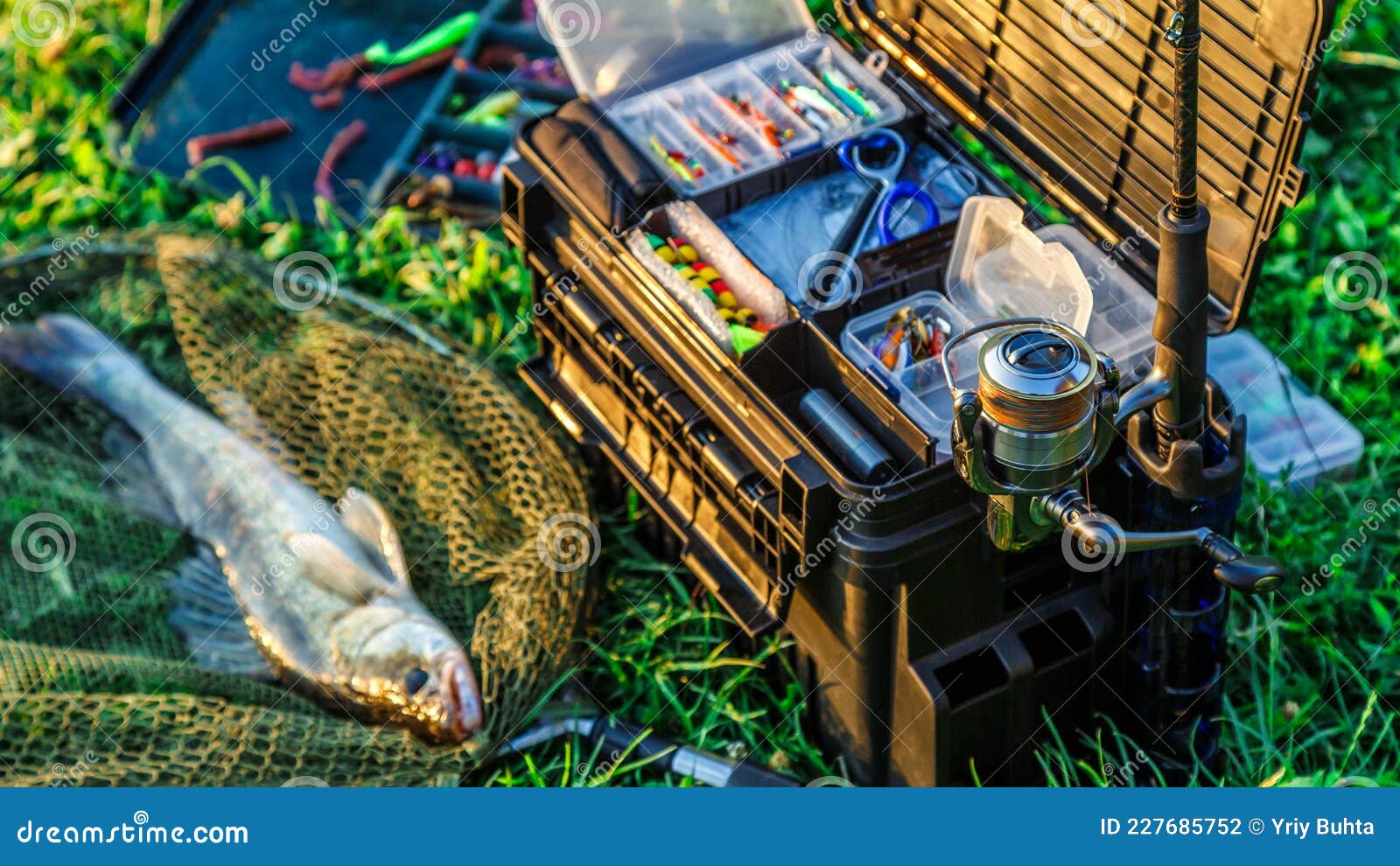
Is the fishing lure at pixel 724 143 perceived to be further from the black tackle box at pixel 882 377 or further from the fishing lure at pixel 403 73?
the fishing lure at pixel 403 73

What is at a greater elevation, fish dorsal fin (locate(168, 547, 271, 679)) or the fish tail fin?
the fish tail fin

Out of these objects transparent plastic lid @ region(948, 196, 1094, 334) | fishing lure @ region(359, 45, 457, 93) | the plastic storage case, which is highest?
fishing lure @ region(359, 45, 457, 93)

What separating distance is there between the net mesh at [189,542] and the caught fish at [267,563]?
58 mm

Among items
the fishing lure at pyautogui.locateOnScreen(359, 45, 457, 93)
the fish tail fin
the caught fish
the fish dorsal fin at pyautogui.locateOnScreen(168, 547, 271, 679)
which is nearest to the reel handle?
the caught fish

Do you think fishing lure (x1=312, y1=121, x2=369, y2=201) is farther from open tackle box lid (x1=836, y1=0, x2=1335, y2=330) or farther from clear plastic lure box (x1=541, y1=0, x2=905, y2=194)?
open tackle box lid (x1=836, y1=0, x2=1335, y2=330)

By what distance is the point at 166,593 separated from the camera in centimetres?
480

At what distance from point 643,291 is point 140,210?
2507 millimetres

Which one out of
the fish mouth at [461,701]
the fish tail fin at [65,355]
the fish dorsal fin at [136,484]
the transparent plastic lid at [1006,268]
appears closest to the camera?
the transparent plastic lid at [1006,268]

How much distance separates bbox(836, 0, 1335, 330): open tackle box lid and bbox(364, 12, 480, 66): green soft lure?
218 cm

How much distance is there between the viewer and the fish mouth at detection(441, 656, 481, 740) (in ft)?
14.0

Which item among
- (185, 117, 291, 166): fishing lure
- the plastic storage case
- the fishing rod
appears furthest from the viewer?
(185, 117, 291, 166): fishing lure

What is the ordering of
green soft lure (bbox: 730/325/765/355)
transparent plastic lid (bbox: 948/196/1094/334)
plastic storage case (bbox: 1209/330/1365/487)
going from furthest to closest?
plastic storage case (bbox: 1209/330/1365/487)
transparent plastic lid (bbox: 948/196/1094/334)
green soft lure (bbox: 730/325/765/355)

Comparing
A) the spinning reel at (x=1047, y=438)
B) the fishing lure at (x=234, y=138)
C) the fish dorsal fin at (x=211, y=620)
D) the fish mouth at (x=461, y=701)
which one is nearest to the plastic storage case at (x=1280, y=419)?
the spinning reel at (x=1047, y=438)

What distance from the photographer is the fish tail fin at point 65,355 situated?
5.12m
